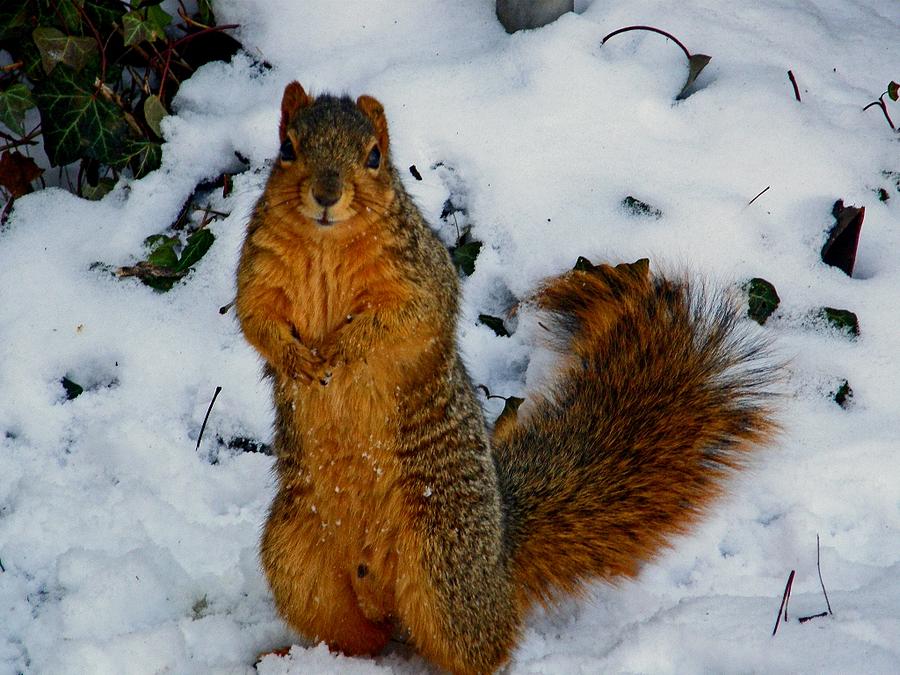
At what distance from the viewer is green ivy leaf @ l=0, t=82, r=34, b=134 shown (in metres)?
2.72

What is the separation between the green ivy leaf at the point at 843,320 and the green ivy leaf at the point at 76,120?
199cm

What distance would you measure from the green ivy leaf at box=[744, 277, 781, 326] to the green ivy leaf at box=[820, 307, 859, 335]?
0.13 meters

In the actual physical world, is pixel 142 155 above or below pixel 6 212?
above

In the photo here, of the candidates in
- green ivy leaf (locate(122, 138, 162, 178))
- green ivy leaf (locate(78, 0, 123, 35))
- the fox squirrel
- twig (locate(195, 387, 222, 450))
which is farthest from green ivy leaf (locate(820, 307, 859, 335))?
green ivy leaf (locate(78, 0, 123, 35))

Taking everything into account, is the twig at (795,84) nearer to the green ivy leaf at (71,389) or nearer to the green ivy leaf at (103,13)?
the green ivy leaf at (103,13)

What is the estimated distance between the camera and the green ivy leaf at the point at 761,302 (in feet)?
8.50

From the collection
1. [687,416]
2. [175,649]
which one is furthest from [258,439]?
[687,416]

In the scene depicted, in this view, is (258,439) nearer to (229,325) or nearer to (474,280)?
(229,325)

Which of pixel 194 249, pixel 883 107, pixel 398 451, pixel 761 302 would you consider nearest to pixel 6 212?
pixel 194 249

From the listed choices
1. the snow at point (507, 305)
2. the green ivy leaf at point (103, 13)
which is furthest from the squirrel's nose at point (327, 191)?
the green ivy leaf at point (103, 13)

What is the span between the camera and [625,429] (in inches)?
89.4

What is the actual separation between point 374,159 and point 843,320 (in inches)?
52.5

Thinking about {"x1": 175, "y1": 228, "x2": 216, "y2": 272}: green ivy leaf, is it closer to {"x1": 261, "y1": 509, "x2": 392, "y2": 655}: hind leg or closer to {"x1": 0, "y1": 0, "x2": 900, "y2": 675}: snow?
{"x1": 0, "y1": 0, "x2": 900, "y2": 675}: snow

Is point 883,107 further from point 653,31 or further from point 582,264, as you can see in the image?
point 582,264
